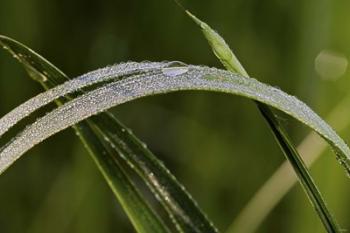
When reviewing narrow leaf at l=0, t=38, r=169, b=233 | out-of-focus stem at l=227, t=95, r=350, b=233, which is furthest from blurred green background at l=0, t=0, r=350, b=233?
narrow leaf at l=0, t=38, r=169, b=233

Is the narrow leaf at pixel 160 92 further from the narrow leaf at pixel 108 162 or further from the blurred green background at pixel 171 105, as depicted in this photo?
the blurred green background at pixel 171 105

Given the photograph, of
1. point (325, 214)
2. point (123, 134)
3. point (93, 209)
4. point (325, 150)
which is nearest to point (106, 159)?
point (123, 134)

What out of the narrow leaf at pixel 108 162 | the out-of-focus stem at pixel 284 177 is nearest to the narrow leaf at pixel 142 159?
the narrow leaf at pixel 108 162

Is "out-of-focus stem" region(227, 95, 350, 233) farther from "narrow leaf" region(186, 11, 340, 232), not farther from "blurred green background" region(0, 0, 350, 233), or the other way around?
"narrow leaf" region(186, 11, 340, 232)

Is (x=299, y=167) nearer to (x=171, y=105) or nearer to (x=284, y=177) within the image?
(x=284, y=177)

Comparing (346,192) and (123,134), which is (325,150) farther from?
(123,134)
